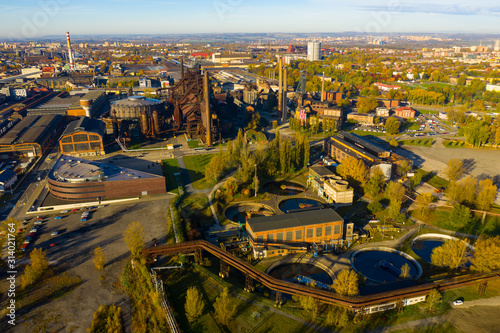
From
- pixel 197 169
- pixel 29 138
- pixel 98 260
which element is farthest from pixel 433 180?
pixel 29 138

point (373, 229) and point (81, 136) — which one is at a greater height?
point (81, 136)

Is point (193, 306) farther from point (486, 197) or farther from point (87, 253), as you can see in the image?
point (486, 197)

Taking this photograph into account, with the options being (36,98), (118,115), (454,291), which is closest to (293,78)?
→ (118,115)

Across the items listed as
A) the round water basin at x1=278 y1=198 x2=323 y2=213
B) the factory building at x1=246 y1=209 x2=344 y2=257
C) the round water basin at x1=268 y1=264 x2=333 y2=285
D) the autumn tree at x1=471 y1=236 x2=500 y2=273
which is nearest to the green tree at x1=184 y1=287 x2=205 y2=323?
the round water basin at x1=268 y1=264 x2=333 y2=285

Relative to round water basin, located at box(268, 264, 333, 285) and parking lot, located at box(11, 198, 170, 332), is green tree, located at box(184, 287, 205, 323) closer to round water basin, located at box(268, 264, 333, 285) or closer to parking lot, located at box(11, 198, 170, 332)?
parking lot, located at box(11, 198, 170, 332)

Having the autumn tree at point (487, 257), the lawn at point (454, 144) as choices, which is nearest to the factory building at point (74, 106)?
the lawn at point (454, 144)

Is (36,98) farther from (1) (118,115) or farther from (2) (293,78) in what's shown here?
(2) (293,78)
